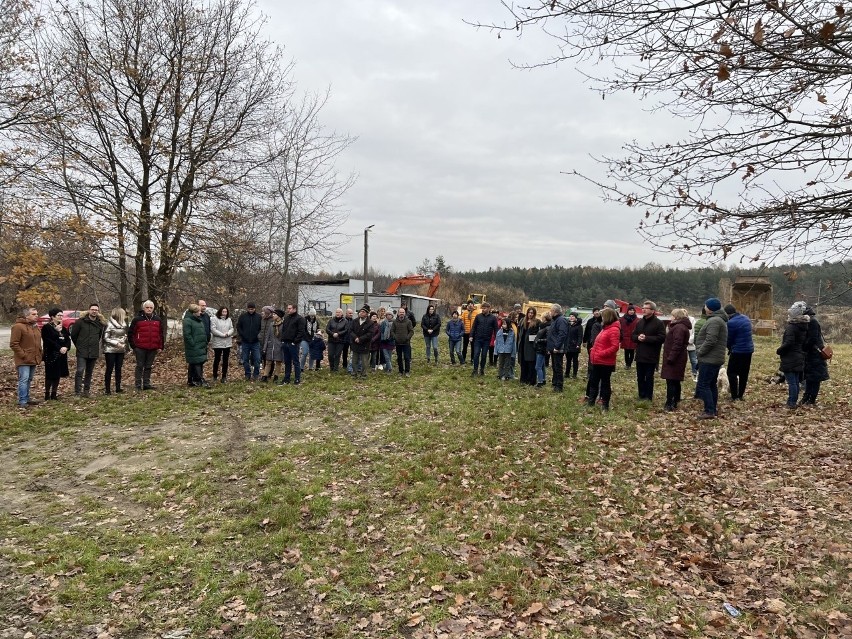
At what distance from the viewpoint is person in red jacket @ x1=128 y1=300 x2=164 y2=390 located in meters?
11.3

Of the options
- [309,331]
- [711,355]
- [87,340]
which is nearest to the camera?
[711,355]

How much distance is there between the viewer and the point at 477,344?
44.5 feet

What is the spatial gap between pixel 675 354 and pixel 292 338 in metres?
8.39

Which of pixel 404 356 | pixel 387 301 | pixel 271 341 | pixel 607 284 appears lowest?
pixel 404 356

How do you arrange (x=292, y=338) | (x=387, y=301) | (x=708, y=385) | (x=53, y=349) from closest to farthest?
(x=708, y=385)
(x=53, y=349)
(x=292, y=338)
(x=387, y=301)

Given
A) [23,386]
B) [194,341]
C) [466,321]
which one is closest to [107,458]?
[23,386]

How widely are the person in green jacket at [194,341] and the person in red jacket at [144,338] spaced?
56 cm

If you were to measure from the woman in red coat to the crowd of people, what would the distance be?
19 mm

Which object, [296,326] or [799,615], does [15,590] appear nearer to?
[799,615]

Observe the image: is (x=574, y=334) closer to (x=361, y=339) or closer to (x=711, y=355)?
(x=711, y=355)

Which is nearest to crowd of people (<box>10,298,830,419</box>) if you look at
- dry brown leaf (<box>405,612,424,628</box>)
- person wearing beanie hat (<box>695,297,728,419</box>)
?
person wearing beanie hat (<box>695,297,728,419</box>)

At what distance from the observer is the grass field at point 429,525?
399 cm

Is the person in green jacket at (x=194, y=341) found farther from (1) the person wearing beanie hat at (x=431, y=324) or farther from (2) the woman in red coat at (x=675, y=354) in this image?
(2) the woman in red coat at (x=675, y=354)

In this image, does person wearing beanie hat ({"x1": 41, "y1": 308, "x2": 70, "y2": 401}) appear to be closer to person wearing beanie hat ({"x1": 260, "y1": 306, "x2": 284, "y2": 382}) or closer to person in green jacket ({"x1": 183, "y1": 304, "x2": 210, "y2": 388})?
person in green jacket ({"x1": 183, "y1": 304, "x2": 210, "y2": 388})
